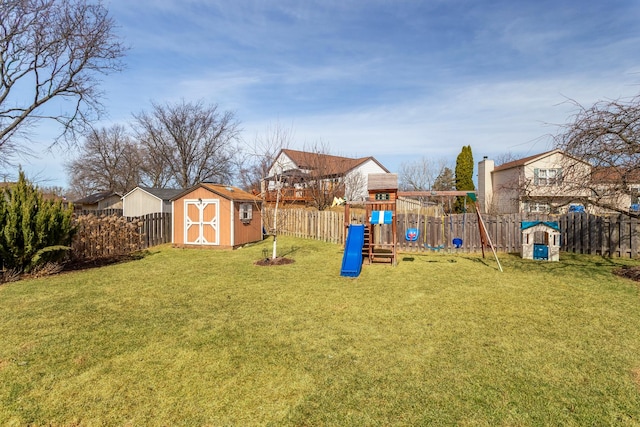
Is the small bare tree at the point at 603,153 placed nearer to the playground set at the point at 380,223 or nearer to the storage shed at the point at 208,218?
the playground set at the point at 380,223

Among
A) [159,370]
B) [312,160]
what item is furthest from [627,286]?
[312,160]

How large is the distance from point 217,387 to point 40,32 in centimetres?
2116

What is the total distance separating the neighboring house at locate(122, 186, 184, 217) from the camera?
2375cm

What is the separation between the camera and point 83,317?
5754mm

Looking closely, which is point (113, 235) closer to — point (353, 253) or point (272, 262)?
point (272, 262)

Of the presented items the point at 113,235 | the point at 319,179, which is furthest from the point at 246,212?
the point at 319,179

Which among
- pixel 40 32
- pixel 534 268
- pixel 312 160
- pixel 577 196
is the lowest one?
pixel 534 268

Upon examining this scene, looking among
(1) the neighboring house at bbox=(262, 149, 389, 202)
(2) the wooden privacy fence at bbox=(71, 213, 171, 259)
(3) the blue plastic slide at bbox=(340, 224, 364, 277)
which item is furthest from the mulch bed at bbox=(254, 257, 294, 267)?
(1) the neighboring house at bbox=(262, 149, 389, 202)

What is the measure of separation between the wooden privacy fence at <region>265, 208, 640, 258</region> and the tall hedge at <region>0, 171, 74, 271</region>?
301 inches

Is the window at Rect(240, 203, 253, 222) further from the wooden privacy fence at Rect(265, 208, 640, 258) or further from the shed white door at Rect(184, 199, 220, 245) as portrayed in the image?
the wooden privacy fence at Rect(265, 208, 640, 258)

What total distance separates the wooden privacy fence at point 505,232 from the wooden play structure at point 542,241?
4.17 ft

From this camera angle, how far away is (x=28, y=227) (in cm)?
871

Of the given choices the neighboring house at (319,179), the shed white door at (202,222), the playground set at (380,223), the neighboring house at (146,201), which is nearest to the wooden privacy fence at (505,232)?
the playground set at (380,223)

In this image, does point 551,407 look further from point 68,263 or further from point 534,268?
point 68,263
